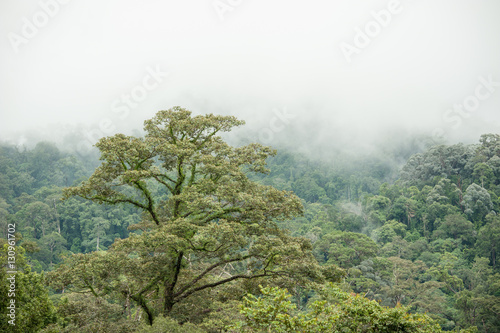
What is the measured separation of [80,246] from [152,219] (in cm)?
4932

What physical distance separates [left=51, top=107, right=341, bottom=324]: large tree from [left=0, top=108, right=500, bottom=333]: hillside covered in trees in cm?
5

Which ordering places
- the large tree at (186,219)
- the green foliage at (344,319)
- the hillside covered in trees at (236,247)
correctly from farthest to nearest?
1. the large tree at (186,219)
2. the hillside covered in trees at (236,247)
3. the green foliage at (344,319)

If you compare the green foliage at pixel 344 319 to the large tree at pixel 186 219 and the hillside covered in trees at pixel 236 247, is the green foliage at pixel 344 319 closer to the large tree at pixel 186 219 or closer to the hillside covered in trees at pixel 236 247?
the hillside covered in trees at pixel 236 247

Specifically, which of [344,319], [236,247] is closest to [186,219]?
[236,247]

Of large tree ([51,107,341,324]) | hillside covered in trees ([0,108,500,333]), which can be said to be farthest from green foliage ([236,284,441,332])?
large tree ([51,107,341,324])

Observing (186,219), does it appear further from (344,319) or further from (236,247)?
(344,319)

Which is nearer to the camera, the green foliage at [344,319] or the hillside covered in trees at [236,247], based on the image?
the green foliage at [344,319]

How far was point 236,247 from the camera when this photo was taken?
10102 mm

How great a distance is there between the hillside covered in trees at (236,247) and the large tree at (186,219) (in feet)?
0.16

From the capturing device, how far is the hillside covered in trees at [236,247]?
8.05 metres

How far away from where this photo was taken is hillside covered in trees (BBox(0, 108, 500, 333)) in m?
8.05

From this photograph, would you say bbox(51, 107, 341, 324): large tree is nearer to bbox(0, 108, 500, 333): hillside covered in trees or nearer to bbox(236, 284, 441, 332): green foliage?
bbox(0, 108, 500, 333): hillside covered in trees

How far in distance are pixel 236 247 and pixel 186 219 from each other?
1.75m

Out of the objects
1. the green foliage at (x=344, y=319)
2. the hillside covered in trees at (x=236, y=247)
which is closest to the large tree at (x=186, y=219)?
the hillside covered in trees at (x=236, y=247)
